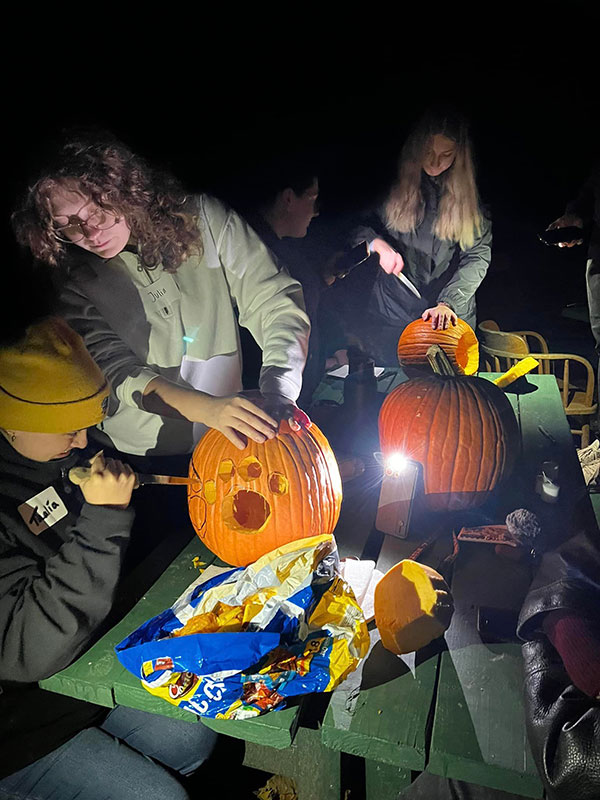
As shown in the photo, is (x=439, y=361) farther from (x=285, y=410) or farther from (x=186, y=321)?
(x=186, y=321)

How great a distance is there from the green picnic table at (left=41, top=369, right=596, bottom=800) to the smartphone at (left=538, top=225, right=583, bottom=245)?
82 centimetres

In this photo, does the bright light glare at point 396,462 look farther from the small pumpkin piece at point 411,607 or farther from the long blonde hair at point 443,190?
the long blonde hair at point 443,190

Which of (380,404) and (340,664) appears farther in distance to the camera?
(380,404)

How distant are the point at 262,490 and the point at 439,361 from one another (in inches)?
31.1

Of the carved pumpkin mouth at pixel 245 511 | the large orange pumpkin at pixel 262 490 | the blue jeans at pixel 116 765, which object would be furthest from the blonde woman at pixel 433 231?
the blue jeans at pixel 116 765

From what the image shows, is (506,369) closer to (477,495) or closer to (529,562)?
(477,495)

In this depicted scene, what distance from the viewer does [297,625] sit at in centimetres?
140

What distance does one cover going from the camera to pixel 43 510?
1.40m

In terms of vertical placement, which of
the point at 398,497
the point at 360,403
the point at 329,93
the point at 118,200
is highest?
the point at 329,93

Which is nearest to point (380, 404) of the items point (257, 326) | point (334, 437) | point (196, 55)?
point (334, 437)

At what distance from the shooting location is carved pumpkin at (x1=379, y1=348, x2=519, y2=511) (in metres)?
1.83

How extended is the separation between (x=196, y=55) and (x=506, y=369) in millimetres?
1413

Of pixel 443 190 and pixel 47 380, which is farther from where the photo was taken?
pixel 443 190

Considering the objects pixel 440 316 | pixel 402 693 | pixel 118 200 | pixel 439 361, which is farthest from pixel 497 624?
pixel 118 200
